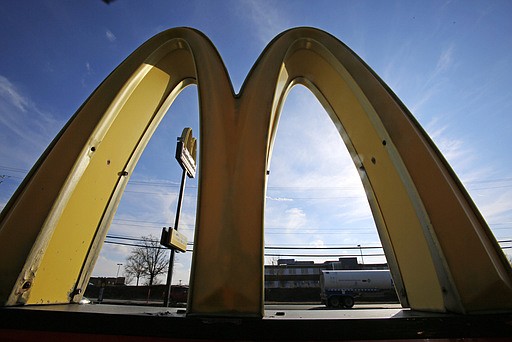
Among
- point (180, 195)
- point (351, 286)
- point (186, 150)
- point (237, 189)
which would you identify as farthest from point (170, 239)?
point (351, 286)

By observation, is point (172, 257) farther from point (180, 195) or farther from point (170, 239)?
point (170, 239)

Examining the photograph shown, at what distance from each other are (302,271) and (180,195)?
144 feet

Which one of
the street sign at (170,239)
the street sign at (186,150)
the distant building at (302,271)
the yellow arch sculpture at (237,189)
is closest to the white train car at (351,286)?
the distant building at (302,271)

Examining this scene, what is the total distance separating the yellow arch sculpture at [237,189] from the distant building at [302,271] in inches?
1547

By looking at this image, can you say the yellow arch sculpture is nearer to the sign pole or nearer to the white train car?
the sign pole

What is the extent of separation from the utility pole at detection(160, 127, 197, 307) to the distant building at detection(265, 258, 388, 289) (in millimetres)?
37642

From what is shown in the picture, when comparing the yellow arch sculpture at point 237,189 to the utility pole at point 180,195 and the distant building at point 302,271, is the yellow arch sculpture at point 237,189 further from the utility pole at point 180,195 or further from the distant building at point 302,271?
the distant building at point 302,271

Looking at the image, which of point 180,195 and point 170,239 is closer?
point 170,239

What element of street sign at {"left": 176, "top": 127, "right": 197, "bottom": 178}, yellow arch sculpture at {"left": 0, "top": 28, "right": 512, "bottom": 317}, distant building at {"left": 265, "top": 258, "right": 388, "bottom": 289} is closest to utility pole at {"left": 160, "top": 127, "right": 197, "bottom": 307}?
street sign at {"left": 176, "top": 127, "right": 197, "bottom": 178}

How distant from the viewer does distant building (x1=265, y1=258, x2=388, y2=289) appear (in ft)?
131

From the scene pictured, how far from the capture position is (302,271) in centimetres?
4375

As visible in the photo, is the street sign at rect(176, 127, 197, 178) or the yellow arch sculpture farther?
the street sign at rect(176, 127, 197, 178)

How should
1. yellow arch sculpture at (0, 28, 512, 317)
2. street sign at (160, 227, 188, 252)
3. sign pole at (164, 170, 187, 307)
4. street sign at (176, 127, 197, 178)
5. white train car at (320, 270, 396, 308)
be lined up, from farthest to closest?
white train car at (320, 270, 396, 308)
street sign at (176, 127, 197, 178)
sign pole at (164, 170, 187, 307)
street sign at (160, 227, 188, 252)
yellow arch sculpture at (0, 28, 512, 317)

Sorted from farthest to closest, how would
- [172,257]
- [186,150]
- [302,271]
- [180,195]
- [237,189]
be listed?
[302,271]
[180,195]
[186,150]
[172,257]
[237,189]
